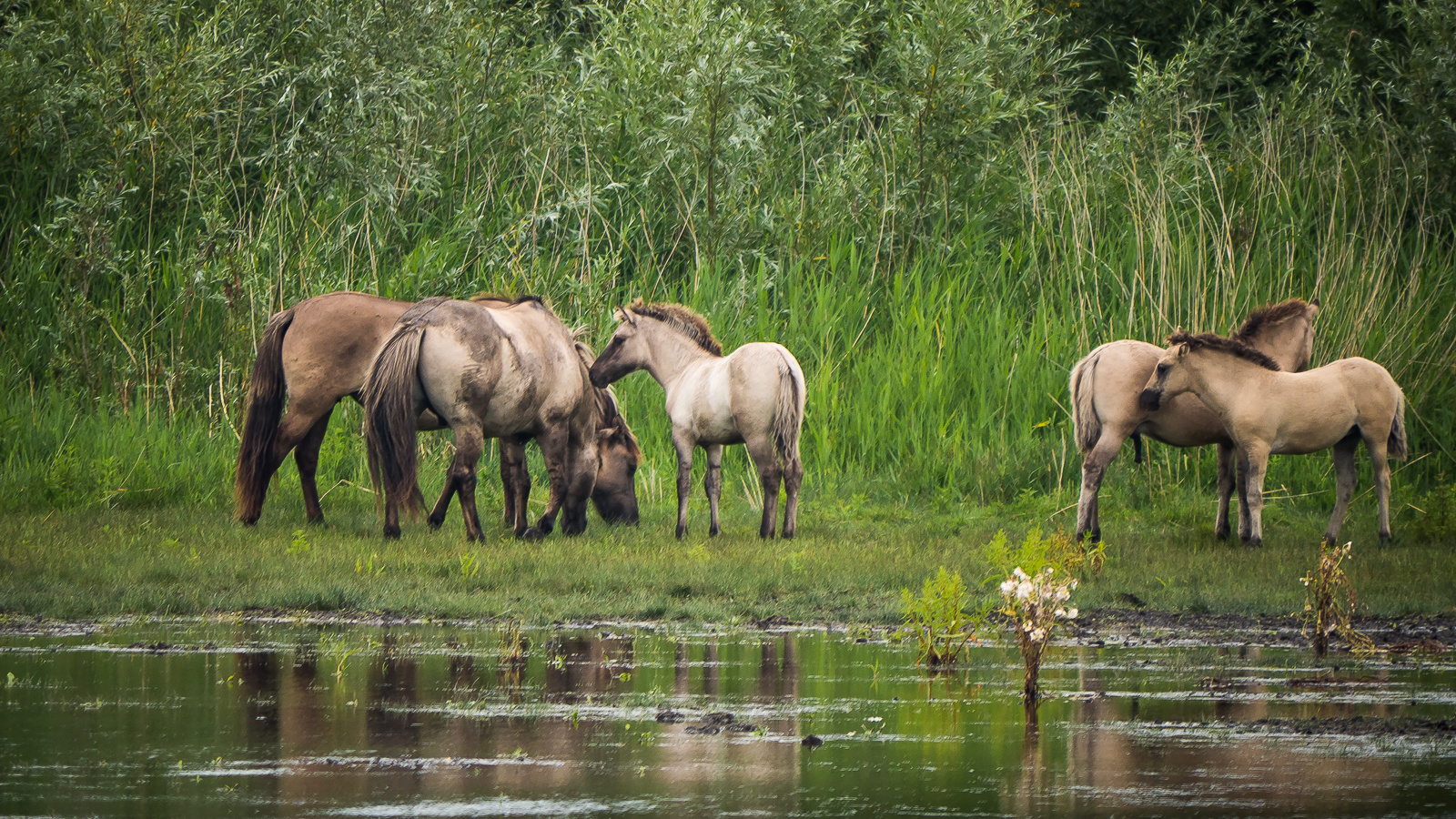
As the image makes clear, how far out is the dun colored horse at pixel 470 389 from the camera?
454 inches

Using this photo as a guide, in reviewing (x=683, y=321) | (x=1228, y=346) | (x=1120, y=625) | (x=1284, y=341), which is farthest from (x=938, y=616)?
(x=1284, y=341)

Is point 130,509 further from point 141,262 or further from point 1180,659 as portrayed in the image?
point 1180,659

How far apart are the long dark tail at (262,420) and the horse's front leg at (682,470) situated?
343cm

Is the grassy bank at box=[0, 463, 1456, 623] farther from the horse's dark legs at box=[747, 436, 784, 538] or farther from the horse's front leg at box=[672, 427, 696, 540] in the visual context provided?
the horse's dark legs at box=[747, 436, 784, 538]

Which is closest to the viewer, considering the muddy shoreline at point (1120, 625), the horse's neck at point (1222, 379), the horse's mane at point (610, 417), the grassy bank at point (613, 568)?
the muddy shoreline at point (1120, 625)

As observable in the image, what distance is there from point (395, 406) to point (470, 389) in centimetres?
61

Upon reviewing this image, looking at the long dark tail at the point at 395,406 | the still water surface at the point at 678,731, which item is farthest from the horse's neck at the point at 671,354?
the still water surface at the point at 678,731

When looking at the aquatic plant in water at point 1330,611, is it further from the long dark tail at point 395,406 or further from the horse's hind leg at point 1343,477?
the long dark tail at point 395,406

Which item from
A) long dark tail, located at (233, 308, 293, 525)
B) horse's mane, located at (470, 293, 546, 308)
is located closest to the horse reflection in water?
horse's mane, located at (470, 293, 546, 308)

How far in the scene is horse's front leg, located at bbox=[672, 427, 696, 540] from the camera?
41.0 feet

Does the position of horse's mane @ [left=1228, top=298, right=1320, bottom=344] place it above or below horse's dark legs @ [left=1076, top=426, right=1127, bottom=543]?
above

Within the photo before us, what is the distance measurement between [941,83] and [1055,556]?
39.9 ft

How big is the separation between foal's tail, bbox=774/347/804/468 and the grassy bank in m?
0.85

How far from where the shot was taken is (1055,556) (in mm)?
8422
